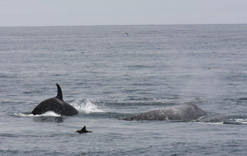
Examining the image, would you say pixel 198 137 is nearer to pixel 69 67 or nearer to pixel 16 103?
pixel 16 103

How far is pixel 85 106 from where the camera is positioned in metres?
37.0

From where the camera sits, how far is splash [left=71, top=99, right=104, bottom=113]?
3516 centimetres

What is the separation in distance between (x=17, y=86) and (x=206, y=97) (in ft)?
56.3

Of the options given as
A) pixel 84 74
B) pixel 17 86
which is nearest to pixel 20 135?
pixel 17 86

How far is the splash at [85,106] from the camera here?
35156 millimetres

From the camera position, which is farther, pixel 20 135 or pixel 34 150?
pixel 20 135

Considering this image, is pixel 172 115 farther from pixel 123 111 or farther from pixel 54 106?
pixel 54 106

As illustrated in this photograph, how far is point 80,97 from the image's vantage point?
1699 inches

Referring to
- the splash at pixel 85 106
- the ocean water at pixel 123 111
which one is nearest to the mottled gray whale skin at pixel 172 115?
the ocean water at pixel 123 111

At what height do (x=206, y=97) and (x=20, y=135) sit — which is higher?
(x=206, y=97)

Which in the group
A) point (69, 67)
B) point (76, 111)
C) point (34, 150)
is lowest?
point (34, 150)

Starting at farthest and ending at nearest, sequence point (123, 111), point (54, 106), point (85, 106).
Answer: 1. point (85, 106)
2. point (123, 111)
3. point (54, 106)

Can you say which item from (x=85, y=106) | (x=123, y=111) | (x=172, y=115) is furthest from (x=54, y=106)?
(x=172, y=115)

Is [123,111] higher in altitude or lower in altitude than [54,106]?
lower
